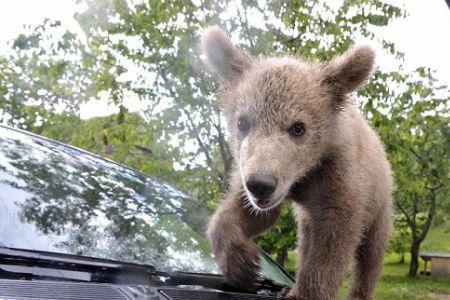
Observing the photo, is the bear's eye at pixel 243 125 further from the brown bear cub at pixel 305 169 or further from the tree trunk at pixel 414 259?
the tree trunk at pixel 414 259

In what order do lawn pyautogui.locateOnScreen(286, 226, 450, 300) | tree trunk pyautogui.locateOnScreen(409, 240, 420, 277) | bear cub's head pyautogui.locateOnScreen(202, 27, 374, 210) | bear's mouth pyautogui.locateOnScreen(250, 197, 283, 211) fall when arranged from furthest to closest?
tree trunk pyautogui.locateOnScreen(409, 240, 420, 277)
lawn pyautogui.locateOnScreen(286, 226, 450, 300)
bear cub's head pyautogui.locateOnScreen(202, 27, 374, 210)
bear's mouth pyautogui.locateOnScreen(250, 197, 283, 211)

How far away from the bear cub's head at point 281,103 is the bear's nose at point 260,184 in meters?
0.05

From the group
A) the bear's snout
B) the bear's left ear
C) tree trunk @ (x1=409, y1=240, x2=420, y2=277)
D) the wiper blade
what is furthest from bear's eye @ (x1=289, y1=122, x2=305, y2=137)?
tree trunk @ (x1=409, y1=240, x2=420, y2=277)

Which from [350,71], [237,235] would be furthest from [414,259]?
[237,235]

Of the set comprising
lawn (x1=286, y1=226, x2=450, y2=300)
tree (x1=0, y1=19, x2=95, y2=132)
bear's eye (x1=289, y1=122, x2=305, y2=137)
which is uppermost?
tree (x1=0, y1=19, x2=95, y2=132)

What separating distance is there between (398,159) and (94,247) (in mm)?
5671

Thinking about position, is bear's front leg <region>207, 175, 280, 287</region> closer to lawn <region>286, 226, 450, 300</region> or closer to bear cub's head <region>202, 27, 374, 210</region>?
bear cub's head <region>202, 27, 374, 210</region>

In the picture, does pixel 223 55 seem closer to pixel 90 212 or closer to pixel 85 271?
pixel 90 212

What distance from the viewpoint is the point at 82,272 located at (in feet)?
6.48

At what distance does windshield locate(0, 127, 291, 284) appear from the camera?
7.08 ft

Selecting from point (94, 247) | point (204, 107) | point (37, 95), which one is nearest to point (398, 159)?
point (204, 107)

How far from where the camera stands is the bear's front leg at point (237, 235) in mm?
2139

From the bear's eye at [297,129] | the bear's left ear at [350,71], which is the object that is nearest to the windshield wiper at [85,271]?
the bear's eye at [297,129]

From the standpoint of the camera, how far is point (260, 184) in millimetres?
2006
